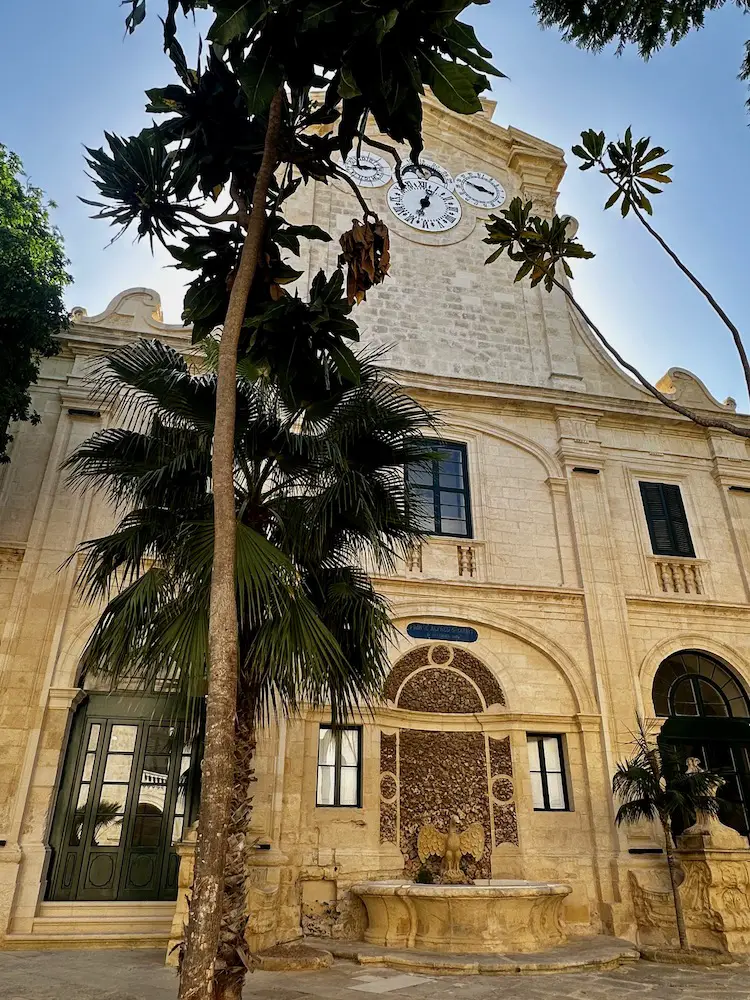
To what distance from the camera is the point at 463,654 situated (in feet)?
36.3

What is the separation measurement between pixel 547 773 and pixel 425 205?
37.4ft

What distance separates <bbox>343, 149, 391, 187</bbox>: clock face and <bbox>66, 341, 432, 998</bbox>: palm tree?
9579 mm

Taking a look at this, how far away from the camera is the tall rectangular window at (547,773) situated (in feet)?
34.2

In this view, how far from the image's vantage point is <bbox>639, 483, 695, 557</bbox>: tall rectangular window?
12617mm

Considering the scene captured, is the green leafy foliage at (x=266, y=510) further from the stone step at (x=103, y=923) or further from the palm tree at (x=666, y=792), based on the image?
the palm tree at (x=666, y=792)

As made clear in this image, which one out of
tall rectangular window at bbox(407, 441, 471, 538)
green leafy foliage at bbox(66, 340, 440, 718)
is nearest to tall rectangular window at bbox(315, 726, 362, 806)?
green leafy foliage at bbox(66, 340, 440, 718)

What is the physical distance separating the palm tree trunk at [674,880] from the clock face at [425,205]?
38.3ft

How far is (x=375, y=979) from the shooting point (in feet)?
22.4

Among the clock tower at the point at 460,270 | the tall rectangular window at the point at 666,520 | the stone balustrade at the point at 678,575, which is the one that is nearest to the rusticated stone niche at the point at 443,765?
the stone balustrade at the point at 678,575

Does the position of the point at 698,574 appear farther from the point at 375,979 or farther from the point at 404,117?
the point at 404,117

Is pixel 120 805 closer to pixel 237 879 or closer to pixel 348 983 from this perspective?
pixel 348 983

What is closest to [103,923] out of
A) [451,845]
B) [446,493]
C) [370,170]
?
[451,845]

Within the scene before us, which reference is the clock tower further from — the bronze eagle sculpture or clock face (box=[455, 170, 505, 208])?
the bronze eagle sculpture


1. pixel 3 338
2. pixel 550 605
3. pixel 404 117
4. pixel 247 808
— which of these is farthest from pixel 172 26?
pixel 550 605
